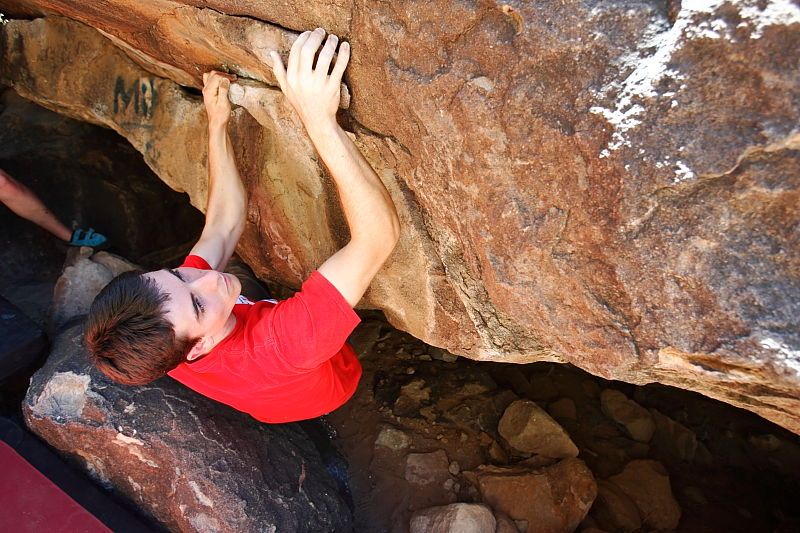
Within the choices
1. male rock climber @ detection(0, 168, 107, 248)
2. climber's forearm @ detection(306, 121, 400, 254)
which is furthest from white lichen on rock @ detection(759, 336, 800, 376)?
male rock climber @ detection(0, 168, 107, 248)

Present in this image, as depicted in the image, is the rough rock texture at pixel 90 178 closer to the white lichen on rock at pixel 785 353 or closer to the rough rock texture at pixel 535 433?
the rough rock texture at pixel 535 433

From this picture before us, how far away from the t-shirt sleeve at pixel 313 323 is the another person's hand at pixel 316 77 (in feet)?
1.27

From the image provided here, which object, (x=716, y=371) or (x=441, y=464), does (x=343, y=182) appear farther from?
(x=441, y=464)

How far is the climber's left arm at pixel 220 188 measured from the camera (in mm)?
1888

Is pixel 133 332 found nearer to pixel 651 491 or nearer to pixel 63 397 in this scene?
pixel 63 397

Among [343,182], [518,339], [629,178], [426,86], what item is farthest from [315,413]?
[629,178]

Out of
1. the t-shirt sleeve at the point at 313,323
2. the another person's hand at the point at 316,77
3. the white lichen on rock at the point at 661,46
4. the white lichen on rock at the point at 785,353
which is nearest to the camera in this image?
the white lichen on rock at the point at 661,46

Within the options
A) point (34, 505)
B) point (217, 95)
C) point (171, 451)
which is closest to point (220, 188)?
point (217, 95)

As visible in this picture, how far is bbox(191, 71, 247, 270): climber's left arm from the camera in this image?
1.89 m

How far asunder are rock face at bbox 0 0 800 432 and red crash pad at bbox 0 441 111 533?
1243mm

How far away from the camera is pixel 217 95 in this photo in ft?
6.17

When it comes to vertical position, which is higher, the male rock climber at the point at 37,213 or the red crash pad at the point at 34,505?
the male rock climber at the point at 37,213

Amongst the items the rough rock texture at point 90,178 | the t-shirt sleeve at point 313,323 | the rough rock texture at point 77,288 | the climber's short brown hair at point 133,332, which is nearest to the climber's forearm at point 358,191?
the t-shirt sleeve at point 313,323

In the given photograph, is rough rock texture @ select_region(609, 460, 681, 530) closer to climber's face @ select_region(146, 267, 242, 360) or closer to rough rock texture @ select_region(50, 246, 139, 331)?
climber's face @ select_region(146, 267, 242, 360)
